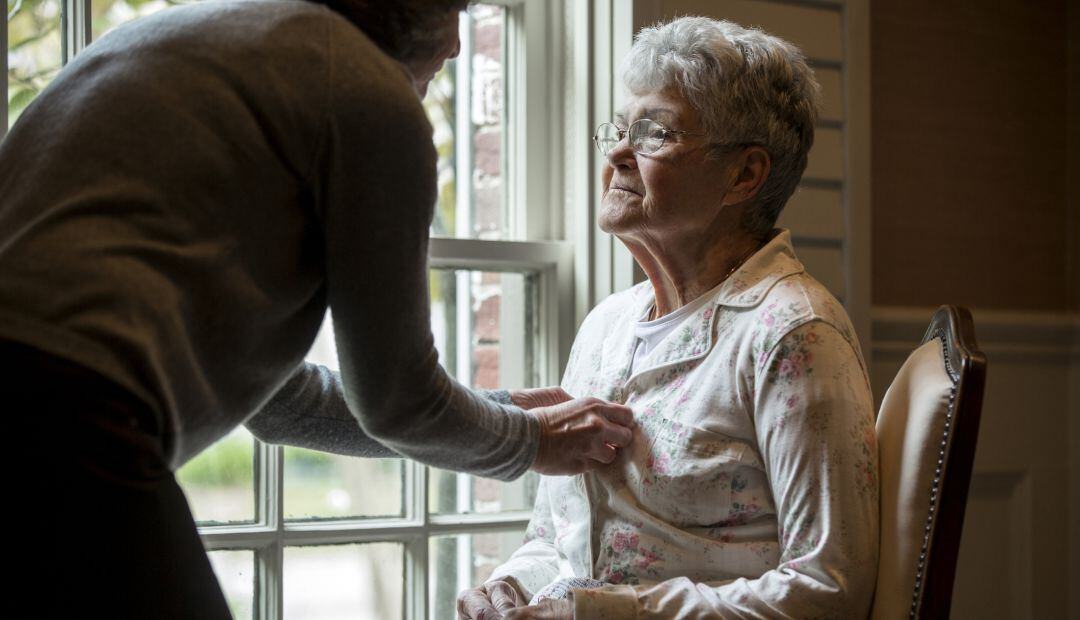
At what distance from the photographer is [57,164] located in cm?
100

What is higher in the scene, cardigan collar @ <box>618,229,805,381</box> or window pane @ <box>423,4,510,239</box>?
window pane @ <box>423,4,510,239</box>

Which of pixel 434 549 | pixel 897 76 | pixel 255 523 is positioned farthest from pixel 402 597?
pixel 897 76

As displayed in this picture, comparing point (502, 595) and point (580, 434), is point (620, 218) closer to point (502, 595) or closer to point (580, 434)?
point (580, 434)

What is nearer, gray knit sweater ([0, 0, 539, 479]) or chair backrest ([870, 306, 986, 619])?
gray knit sweater ([0, 0, 539, 479])

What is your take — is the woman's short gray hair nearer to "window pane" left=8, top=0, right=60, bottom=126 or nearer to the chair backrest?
the chair backrest

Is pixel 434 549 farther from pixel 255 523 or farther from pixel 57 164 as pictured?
pixel 57 164

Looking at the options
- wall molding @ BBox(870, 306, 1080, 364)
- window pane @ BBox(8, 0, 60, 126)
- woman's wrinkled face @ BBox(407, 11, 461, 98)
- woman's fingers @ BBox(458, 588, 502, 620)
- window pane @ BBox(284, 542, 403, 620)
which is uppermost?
window pane @ BBox(8, 0, 60, 126)

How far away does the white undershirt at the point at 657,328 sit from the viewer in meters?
1.68

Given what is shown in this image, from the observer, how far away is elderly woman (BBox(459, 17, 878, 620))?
4.63 feet

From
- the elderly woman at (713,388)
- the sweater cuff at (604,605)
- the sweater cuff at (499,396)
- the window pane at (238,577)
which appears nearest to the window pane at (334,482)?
the window pane at (238,577)

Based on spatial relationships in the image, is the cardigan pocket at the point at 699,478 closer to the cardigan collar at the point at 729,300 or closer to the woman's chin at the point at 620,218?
the cardigan collar at the point at 729,300

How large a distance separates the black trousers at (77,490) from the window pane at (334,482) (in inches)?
41.1

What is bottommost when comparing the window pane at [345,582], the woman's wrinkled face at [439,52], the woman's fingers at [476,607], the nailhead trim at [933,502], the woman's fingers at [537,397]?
the window pane at [345,582]

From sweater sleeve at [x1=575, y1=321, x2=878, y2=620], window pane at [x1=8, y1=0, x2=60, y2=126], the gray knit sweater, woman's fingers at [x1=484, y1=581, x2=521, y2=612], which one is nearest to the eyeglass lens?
sweater sleeve at [x1=575, y1=321, x2=878, y2=620]
